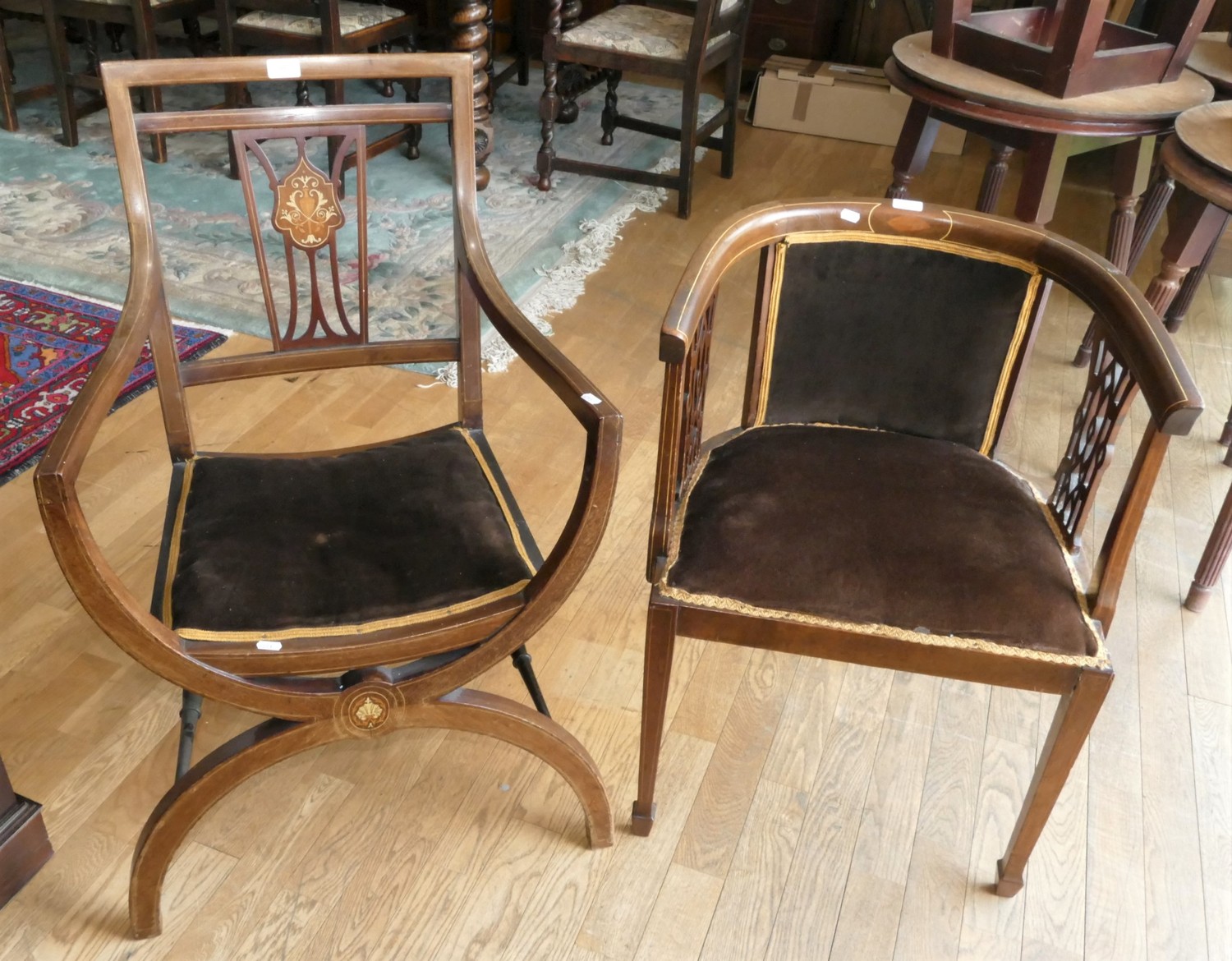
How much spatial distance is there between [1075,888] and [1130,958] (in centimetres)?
10

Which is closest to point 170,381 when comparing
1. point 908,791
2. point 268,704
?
point 268,704

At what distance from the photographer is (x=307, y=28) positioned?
291 cm

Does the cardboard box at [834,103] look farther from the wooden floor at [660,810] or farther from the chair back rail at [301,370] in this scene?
the chair back rail at [301,370]

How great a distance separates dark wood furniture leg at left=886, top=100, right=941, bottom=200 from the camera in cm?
193

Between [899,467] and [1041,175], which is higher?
[1041,175]

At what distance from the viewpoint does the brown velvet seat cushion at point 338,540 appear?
1.10m

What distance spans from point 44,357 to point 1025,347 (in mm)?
1921

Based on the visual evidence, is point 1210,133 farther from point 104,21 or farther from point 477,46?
point 104,21

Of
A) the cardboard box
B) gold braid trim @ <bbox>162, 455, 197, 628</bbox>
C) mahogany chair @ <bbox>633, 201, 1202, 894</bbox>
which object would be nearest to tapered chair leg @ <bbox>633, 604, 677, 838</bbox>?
mahogany chair @ <bbox>633, 201, 1202, 894</bbox>

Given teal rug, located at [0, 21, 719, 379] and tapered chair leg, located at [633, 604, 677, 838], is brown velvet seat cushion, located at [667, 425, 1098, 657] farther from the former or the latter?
teal rug, located at [0, 21, 719, 379]

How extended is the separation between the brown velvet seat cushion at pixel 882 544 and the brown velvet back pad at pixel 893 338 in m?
0.08

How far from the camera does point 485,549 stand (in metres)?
1.18

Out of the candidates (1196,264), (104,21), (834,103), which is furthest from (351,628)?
(834,103)

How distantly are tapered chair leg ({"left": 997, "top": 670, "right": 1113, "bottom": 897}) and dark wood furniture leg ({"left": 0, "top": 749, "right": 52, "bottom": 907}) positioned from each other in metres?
1.16
